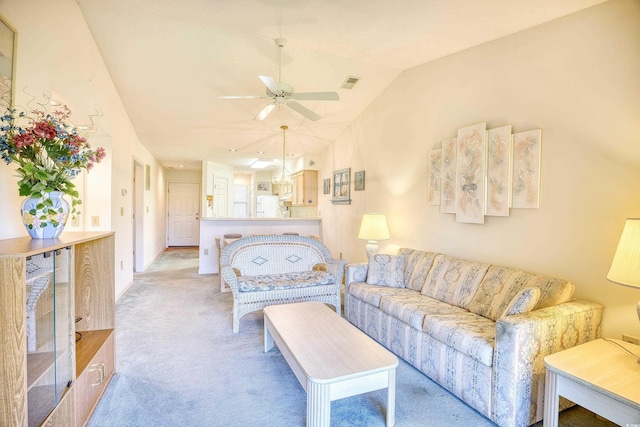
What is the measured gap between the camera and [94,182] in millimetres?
3662

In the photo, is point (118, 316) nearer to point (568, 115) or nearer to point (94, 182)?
point (94, 182)

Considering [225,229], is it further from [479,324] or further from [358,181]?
[479,324]

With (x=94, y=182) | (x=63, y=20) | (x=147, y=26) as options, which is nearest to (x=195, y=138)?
(x=94, y=182)

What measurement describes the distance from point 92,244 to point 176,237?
25.3 ft

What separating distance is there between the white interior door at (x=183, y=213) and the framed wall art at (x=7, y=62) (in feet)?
26.3

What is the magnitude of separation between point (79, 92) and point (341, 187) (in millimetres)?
3755

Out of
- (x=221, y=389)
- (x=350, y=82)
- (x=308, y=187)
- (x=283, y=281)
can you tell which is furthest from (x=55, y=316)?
(x=308, y=187)

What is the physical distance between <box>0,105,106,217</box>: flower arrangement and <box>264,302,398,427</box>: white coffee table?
61.7 inches

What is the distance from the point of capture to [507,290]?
2.30 m

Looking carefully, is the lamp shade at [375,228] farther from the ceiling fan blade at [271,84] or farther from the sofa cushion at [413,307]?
the ceiling fan blade at [271,84]

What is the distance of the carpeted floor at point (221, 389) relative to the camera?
1.83 metres

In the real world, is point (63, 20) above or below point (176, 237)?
above

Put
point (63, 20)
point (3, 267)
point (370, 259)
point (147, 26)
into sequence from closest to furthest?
point (3, 267) < point (63, 20) < point (147, 26) < point (370, 259)

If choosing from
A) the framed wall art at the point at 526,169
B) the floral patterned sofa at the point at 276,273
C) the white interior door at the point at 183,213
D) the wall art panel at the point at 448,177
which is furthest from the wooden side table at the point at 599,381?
the white interior door at the point at 183,213
